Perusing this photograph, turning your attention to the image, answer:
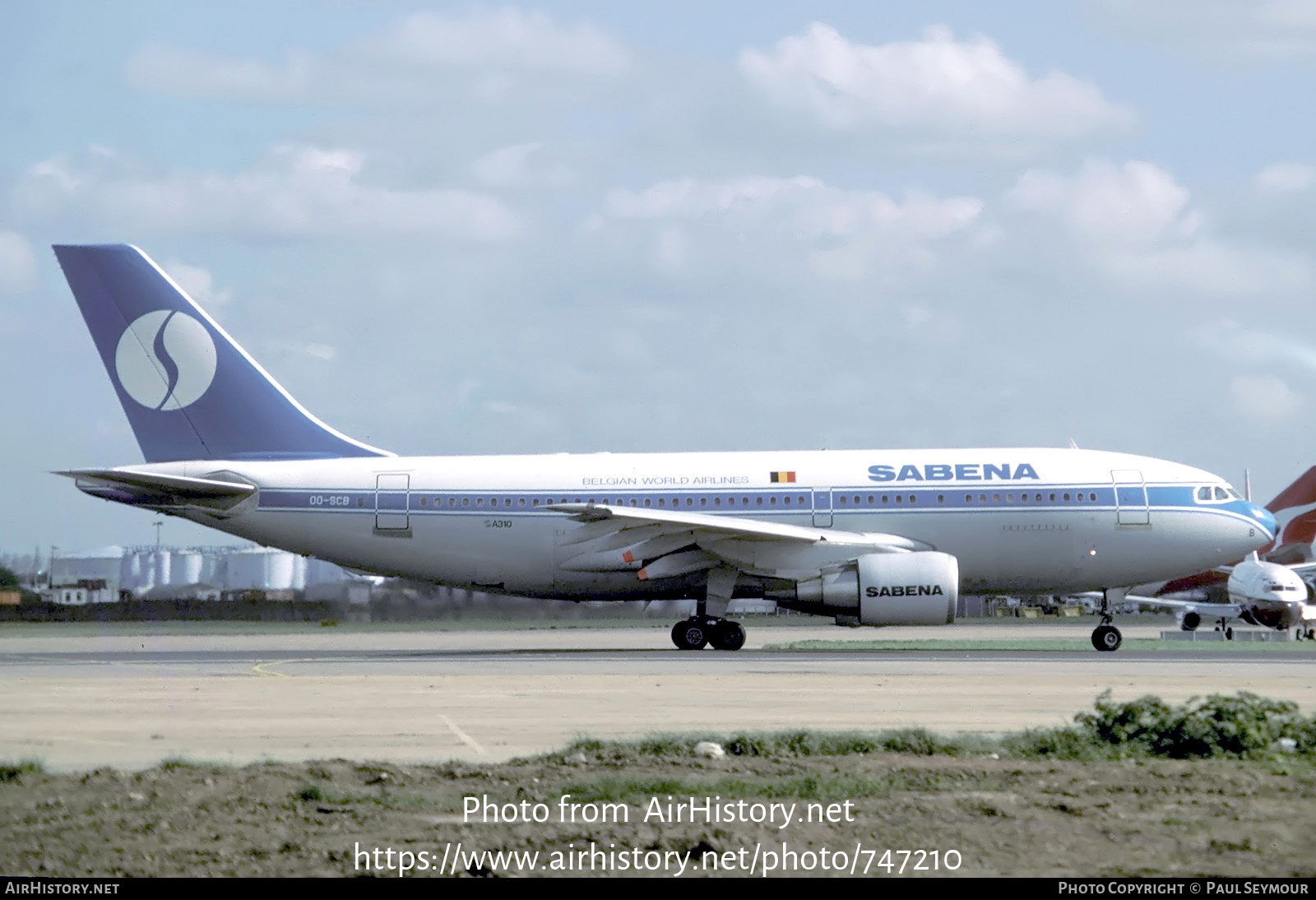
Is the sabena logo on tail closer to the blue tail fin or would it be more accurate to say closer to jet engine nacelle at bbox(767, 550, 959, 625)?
the blue tail fin

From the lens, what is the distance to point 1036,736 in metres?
11.5

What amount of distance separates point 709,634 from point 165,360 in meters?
11.5

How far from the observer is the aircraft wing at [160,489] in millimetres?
27109

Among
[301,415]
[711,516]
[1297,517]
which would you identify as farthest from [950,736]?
[1297,517]

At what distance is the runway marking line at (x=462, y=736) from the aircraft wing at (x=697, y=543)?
11132mm

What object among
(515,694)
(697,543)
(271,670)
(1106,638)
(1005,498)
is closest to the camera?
(515,694)

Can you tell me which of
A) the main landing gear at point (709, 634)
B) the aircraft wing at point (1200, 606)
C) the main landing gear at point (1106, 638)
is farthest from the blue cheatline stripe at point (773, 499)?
the aircraft wing at point (1200, 606)

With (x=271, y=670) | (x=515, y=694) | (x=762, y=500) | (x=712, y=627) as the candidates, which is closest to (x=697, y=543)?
(x=762, y=500)

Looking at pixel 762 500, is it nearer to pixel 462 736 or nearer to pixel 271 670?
pixel 271 670

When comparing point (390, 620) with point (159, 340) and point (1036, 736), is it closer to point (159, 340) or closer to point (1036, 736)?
point (159, 340)

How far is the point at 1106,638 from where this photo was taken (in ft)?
86.0

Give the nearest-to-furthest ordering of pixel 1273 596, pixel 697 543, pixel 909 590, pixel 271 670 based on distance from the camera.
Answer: pixel 271 670 < pixel 909 590 < pixel 697 543 < pixel 1273 596

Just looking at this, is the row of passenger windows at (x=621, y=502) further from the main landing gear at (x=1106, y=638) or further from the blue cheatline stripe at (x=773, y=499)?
the main landing gear at (x=1106, y=638)
